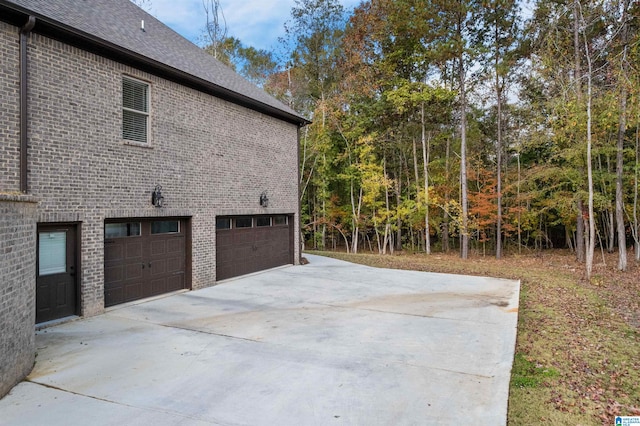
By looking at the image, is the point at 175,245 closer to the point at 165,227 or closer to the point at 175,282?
the point at 165,227

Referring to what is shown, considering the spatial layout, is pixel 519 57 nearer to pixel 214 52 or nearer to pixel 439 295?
pixel 439 295

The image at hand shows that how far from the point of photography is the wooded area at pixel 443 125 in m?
16.9

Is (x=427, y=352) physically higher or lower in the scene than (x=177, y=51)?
lower

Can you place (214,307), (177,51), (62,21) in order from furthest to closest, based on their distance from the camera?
(177,51), (214,307), (62,21)

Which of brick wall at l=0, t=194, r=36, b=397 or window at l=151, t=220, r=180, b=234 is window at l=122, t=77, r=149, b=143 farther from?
brick wall at l=0, t=194, r=36, b=397

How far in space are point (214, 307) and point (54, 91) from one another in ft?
16.6

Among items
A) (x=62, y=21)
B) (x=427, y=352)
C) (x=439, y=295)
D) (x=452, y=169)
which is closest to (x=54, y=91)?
(x=62, y=21)

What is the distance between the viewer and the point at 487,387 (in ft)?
14.0

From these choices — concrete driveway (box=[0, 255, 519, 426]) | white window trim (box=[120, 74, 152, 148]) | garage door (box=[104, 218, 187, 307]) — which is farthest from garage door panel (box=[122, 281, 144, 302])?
white window trim (box=[120, 74, 152, 148])

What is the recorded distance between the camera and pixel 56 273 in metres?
6.85

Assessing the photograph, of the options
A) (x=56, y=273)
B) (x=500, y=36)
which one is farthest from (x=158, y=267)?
(x=500, y=36)

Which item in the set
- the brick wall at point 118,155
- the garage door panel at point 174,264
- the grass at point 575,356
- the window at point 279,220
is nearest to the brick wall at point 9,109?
the brick wall at point 118,155

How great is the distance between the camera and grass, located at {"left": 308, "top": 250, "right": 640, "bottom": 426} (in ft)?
12.7

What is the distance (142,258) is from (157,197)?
1441 millimetres
